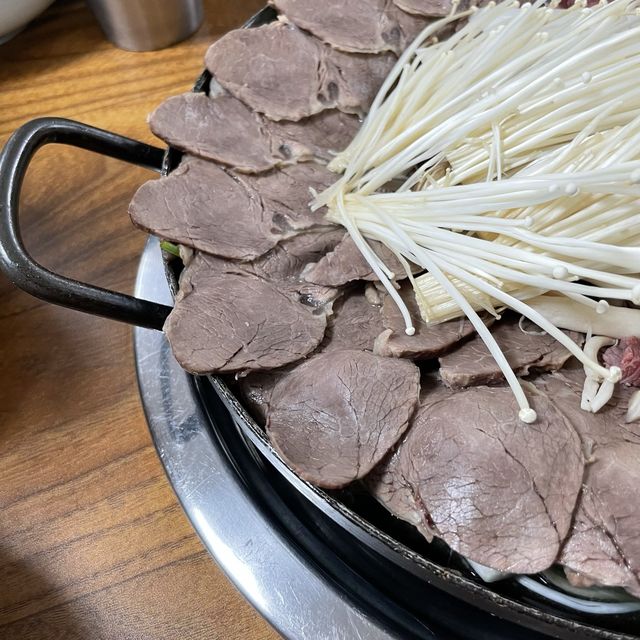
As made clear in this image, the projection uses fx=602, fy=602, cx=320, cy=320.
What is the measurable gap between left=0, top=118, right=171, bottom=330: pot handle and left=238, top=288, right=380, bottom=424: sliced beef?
264mm

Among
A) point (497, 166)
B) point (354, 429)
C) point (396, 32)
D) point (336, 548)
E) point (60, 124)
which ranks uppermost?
point (60, 124)

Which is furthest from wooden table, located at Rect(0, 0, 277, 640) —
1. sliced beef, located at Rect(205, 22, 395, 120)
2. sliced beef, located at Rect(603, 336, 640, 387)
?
sliced beef, located at Rect(603, 336, 640, 387)

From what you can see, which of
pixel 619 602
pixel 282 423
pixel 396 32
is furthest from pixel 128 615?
pixel 396 32

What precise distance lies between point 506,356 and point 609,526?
381 mm

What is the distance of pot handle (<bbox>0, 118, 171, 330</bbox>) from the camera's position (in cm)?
123

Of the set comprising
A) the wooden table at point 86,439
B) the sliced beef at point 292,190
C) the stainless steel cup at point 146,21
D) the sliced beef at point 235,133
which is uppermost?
the stainless steel cup at point 146,21

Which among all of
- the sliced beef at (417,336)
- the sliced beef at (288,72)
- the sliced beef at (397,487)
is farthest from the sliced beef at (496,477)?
the sliced beef at (288,72)

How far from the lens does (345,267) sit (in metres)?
1.42

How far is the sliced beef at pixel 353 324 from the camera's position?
134cm

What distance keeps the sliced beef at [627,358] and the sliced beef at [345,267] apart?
48cm

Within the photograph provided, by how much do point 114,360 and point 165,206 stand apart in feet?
2.18

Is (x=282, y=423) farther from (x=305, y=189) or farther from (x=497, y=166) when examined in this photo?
(x=497, y=166)

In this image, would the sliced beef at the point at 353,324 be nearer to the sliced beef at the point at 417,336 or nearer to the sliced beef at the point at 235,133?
the sliced beef at the point at 417,336

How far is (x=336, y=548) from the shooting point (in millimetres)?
1461
